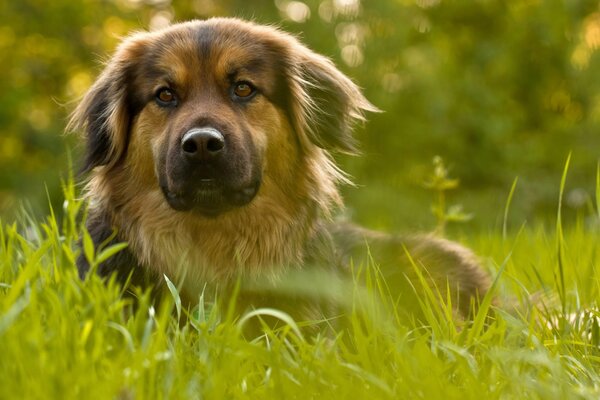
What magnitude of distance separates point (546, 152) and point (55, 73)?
9340mm

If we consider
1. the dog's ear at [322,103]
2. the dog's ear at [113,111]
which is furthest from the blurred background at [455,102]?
the dog's ear at [113,111]

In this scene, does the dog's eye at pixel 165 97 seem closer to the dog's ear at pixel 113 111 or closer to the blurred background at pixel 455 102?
the dog's ear at pixel 113 111

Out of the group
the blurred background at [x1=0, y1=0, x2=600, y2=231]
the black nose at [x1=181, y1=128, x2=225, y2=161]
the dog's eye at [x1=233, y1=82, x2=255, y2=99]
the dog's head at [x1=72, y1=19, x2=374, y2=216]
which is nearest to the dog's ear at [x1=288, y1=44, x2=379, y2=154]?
the dog's head at [x1=72, y1=19, x2=374, y2=216]

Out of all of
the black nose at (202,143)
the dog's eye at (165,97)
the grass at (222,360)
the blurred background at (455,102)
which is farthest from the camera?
the blurred background at (455,102)

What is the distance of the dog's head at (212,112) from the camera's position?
3883mm

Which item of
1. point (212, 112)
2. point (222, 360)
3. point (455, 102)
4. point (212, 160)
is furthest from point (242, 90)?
point (455, 102)

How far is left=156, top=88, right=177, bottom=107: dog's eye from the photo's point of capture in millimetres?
4188

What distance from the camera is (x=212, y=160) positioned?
3816 millimetres

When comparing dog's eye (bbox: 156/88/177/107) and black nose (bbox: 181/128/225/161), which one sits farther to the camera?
dog's eye (bbox: 156/88/177/107)

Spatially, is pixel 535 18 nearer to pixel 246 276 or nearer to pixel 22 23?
pixel 22 23

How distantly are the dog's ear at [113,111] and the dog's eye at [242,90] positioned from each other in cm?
55

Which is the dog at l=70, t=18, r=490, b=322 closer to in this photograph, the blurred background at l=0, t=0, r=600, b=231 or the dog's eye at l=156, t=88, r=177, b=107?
the dog's eye at l=156, t=88, r=177, b=107

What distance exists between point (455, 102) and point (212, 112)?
8.87 meters

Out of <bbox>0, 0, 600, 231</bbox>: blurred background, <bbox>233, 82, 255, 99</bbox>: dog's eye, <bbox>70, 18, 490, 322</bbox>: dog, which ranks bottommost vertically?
<bbox>0, 0, 600, 231</bbox>: blurred background
